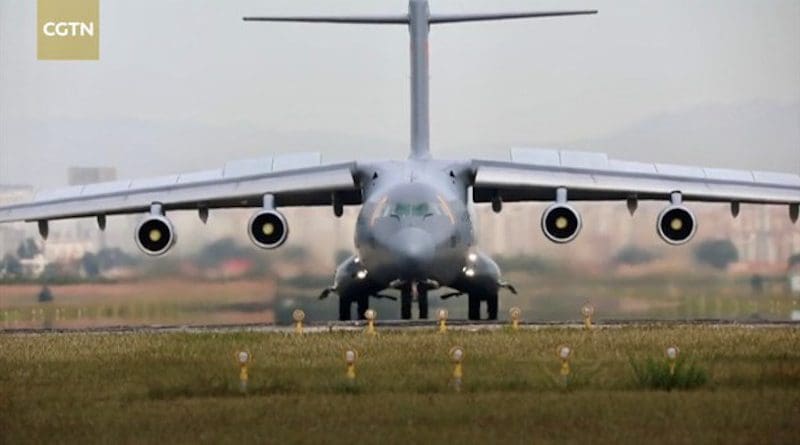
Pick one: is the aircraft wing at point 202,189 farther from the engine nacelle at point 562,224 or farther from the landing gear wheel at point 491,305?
the engine nacelle at point 562,224

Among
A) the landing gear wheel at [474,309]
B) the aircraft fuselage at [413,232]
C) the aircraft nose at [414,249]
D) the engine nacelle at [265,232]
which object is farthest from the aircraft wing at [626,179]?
the engine nacelle at [265,232]

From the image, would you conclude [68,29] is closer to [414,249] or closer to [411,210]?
[414,249]

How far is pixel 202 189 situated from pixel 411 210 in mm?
3671

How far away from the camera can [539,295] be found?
3431 centimetres

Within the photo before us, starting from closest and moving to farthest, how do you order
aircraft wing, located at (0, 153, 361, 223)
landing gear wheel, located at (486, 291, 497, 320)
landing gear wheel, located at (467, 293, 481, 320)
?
aircraft wing, located at (0, 153, 361, 223) → landing gear wheel, located at (486, 291, 497, 320) → landing gear wheel, located at (467, 293, 481, 320)

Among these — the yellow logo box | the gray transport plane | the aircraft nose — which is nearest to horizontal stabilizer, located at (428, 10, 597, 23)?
the gray transport plane

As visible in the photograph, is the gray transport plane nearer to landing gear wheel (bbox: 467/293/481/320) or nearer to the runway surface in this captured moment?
landing gear wheel (bbox: 467/293/481/320)

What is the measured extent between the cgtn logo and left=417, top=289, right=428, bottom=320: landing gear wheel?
13.2 m

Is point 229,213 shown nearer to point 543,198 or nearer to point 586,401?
point 543,198

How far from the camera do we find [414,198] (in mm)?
32938

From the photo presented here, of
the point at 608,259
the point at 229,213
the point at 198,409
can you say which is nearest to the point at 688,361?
the point at 198,409

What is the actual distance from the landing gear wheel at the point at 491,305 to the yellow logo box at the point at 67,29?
1468 centimetres

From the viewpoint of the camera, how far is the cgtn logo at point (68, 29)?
21.2 metres

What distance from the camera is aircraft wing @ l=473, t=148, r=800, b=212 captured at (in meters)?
34.3
